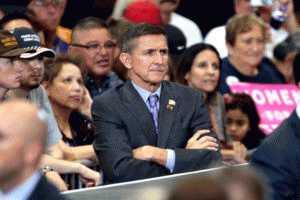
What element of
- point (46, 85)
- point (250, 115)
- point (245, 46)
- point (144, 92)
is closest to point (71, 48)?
point (46, 85)

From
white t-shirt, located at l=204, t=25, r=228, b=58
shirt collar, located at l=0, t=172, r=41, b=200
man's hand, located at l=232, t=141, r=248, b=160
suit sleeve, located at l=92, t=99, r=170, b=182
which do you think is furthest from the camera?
Result: white t-shirt, located at l=204, t=25, r=228, b=58

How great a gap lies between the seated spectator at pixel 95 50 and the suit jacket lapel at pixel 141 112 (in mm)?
1263

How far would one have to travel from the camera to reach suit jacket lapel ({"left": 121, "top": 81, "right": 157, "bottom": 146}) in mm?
3771

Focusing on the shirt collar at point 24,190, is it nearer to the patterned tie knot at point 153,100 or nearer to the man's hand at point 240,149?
the patterned tie knot at point 153,100

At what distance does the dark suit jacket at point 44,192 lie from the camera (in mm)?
1749

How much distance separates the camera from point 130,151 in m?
3.65

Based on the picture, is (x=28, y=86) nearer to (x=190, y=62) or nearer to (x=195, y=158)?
(x=195, y=158)

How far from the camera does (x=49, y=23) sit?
5332 millimetres

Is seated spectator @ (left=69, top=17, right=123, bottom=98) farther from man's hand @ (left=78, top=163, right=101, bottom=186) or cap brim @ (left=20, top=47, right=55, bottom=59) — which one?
man's hand @ (left=78, top=163, right=101, bottom=186)

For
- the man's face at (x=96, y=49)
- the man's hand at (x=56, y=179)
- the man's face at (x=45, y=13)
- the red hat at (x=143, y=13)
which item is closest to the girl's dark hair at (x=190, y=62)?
the man's face at (x=96, y=49)

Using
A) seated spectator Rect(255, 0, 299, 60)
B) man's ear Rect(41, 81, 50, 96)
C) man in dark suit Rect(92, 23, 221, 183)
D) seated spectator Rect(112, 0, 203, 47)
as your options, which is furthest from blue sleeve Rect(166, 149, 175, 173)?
seated spectator Rect(255, 0, 299, 60)

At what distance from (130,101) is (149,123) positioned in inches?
7.3

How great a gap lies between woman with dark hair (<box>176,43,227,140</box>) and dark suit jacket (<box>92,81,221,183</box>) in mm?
1205

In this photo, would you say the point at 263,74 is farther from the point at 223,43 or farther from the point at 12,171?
the point at 12,171
